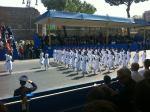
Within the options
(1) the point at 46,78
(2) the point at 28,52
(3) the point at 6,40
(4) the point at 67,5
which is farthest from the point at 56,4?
(1) the point at 46,78

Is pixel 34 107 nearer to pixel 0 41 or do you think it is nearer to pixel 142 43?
pixel 0 41

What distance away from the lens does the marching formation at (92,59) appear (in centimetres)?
2247

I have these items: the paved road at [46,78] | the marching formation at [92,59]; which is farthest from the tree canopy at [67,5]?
the paved road at [46,78]

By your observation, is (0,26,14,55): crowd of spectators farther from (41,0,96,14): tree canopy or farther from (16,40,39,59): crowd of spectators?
(41,0,96,14): tree canopy

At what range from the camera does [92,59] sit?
22797 mm

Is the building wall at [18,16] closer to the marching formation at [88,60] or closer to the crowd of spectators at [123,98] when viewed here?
the marching formation at [88,60]

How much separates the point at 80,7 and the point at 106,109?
8454 centimetres

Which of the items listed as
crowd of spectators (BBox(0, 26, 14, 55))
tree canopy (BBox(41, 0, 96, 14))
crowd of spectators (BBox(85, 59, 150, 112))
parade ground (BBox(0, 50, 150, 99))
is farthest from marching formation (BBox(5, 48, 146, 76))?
tree canopy (BBox(41, 0, 96, 14))

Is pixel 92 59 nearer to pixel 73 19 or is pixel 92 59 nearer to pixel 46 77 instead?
pixel 46 77

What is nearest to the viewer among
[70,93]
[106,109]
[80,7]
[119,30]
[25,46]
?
[106,109]

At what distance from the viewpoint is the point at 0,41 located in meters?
30.3

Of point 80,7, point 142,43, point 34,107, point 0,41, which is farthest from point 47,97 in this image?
point 80,7

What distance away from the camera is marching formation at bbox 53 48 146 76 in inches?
885

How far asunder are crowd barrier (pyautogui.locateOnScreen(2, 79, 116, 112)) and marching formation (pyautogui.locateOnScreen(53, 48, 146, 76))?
12.8 meters
